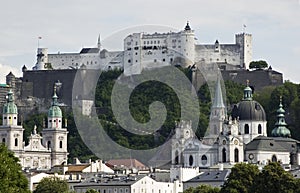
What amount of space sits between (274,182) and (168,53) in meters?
59.6

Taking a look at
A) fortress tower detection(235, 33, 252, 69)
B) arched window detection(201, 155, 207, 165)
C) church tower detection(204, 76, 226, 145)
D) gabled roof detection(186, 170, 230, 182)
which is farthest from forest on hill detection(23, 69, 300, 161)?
gabled roof detection(186, 170, 230, 182)

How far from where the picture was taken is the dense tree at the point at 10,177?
50531 mm

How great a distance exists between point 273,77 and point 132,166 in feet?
85.3

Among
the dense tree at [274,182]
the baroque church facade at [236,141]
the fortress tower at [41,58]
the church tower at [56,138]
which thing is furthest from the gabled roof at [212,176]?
the fortress tower at [41,58]

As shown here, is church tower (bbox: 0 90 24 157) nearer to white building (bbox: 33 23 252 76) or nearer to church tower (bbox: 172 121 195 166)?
church tower (bbox: 172 121 195 166)

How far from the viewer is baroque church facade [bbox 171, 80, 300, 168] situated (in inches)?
3474

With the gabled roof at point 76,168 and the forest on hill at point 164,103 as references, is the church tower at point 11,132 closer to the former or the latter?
the forest on hill at point 164,103

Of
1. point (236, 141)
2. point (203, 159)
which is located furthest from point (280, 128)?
point (203, 159)

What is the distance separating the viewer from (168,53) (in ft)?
392

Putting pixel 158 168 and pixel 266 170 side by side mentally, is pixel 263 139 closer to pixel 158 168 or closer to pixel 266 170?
pixel 158 168

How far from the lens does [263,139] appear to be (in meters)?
89.5

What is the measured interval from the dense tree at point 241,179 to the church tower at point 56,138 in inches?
1318

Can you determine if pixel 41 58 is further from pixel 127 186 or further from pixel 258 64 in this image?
pixel 127 186

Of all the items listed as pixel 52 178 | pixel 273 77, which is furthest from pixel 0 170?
pixel 273 77
